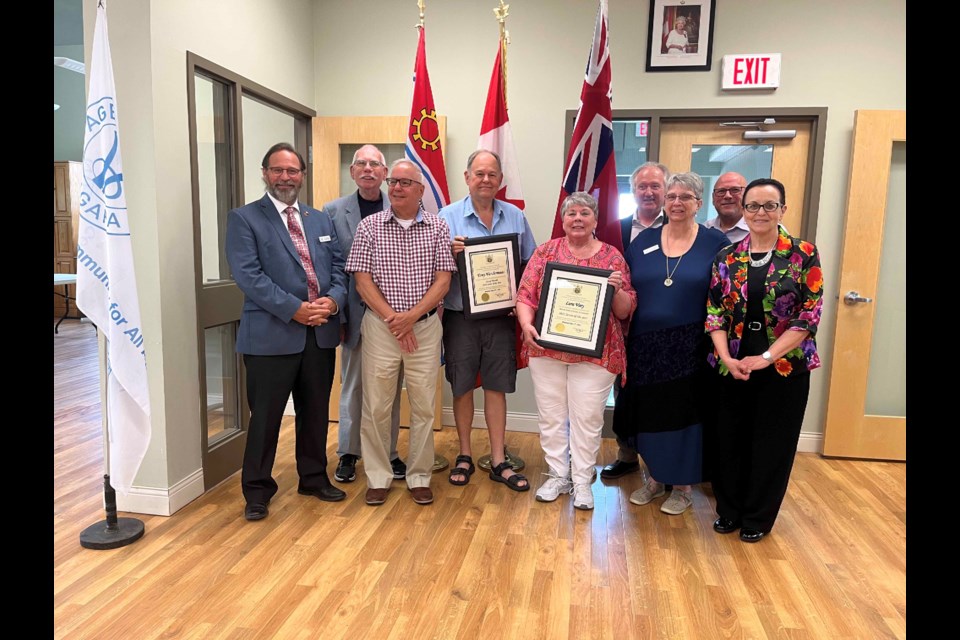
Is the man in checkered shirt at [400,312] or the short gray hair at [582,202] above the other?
the short gray hair at [582,202]

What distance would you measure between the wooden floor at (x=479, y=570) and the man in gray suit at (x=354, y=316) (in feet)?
0.69

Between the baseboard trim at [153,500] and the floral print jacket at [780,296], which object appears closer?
the floral print jacket at [780,296]

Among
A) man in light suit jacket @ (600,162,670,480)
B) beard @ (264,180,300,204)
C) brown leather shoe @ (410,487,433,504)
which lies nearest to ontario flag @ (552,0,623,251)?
man in light suit jacket @ (600,162,670,480)

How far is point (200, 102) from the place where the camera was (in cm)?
293

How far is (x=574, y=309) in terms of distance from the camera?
2.62 metres

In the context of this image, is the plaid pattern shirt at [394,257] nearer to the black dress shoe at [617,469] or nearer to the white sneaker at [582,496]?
the white sneaker at [582,496]

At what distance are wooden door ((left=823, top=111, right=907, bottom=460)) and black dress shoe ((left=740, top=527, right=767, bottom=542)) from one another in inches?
55.3

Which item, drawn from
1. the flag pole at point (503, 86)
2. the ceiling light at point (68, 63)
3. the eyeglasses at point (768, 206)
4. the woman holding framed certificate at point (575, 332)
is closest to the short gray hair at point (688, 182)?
the eyeglasses at point (768, 206)

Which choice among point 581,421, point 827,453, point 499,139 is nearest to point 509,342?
point 581,421

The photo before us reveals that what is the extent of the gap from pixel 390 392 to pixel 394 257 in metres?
0.64

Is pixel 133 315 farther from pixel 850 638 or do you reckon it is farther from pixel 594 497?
pixel 850 638

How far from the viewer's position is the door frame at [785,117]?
11.3 ft

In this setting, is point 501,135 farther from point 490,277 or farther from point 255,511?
point 255,511
